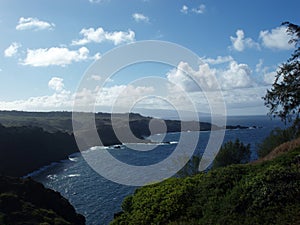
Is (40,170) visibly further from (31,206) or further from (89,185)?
(31,206)

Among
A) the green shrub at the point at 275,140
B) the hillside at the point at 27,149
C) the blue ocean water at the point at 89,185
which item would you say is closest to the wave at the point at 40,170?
the blue ocean water at the point at 89,185

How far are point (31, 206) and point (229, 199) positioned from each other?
3470cm

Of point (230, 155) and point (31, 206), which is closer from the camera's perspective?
point (31, 206)

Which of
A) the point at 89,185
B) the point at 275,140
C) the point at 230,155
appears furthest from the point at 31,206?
the point at 275,140

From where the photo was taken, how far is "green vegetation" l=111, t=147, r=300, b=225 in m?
12.4

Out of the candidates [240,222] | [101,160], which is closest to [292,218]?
[240,222]

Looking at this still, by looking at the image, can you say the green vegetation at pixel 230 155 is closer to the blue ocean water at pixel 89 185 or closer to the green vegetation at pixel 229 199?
the blue ocean water at pixel 89 185

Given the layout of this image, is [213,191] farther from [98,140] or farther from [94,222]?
[98,140]

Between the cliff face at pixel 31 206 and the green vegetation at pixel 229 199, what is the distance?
2294cm

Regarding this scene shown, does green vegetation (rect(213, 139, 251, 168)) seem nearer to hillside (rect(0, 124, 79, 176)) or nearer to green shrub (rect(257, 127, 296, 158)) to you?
green shrub (rect(257, 127, 296, 158))

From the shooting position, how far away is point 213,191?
15.1 meters

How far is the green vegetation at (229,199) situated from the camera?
12438 mm

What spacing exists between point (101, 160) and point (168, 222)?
9817 cm

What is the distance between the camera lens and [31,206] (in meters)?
41.9
